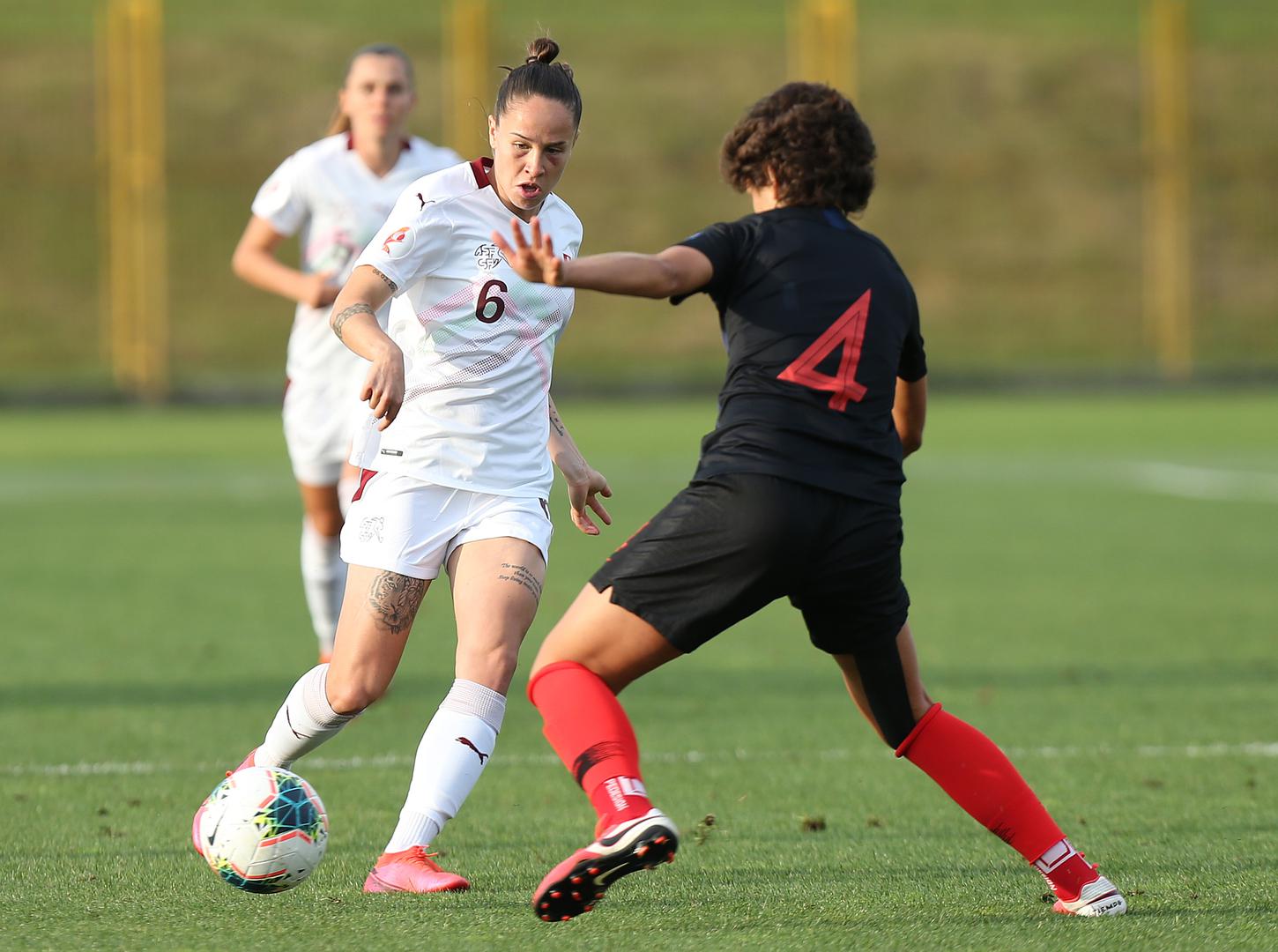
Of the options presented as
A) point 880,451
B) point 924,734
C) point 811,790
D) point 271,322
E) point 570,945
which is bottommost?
point 271,322

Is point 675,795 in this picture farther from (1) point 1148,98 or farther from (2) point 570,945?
A: (1) point 1148,98

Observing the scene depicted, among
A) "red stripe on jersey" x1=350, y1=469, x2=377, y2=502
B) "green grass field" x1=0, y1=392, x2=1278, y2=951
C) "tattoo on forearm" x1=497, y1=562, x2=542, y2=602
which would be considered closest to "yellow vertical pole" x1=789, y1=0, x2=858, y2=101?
"green grass field" x1=0, y1=392, x2=1278, y2=951

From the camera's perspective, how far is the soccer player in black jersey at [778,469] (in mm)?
3732

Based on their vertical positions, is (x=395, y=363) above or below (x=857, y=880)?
above

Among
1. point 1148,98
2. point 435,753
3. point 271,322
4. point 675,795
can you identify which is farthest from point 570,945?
point 1148,98

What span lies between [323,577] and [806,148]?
3766mm

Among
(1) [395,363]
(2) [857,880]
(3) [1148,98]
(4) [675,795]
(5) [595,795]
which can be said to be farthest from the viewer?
(3) [1148,98]

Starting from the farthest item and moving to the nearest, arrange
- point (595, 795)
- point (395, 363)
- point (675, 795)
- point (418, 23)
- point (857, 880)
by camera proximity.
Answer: point (418, 23)
point (675, 795)
point (857, 880)
point (395, 363)
point (595, 795)

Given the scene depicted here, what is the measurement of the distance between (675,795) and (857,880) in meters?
1.09

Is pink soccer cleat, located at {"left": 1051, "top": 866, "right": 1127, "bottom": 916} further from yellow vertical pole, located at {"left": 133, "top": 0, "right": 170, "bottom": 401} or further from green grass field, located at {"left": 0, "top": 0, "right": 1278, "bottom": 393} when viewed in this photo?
green grass field, located at {"left": 0, "top": 0, "right": 1278, "bottom": 393}

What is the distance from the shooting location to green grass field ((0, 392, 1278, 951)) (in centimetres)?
399

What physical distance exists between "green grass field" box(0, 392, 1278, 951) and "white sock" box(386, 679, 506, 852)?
0.55ft

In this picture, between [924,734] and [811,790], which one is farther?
[811,790]

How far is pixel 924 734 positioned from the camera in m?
4.05
